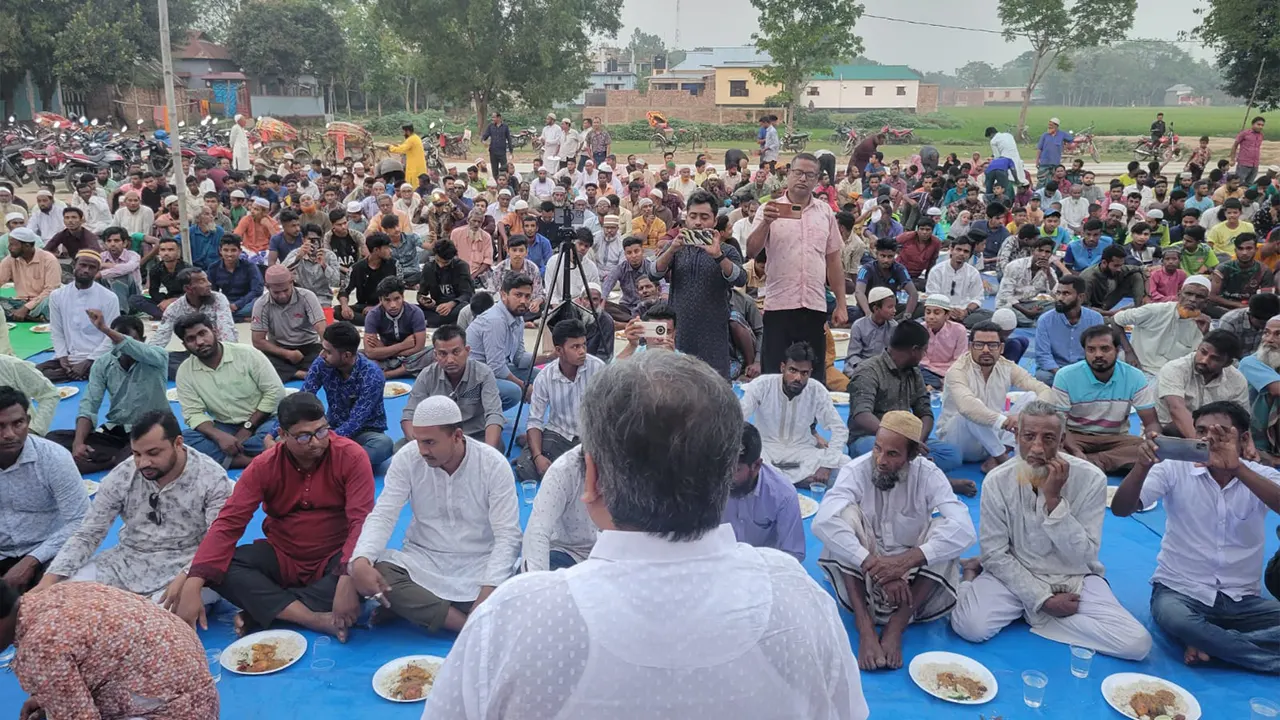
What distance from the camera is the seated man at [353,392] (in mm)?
5180

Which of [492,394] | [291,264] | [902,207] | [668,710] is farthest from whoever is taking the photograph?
[902,207]

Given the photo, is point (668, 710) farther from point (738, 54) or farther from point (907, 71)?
point (907, 71)

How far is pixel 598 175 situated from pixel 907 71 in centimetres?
5429

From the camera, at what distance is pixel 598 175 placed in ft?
47.9

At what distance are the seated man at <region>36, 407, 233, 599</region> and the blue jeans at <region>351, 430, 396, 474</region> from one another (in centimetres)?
143

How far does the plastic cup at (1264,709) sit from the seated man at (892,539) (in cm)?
105

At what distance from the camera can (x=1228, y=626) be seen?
11.6ft

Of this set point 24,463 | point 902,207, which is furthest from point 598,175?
point 24,463

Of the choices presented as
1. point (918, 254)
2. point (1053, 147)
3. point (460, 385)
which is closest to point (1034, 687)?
point (460, 385)

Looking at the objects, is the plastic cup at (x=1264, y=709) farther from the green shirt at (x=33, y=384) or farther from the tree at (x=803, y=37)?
the tree at (x=803, y=37)

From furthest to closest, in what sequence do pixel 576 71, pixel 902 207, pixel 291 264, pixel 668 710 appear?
pixel 576 71
pixel 902 207
pixel 291 264
pixel 668 710

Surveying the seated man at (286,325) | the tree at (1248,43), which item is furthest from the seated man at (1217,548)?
the tree at (1248,43)

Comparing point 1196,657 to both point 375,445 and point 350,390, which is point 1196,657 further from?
point 350,390

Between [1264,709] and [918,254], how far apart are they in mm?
6760
